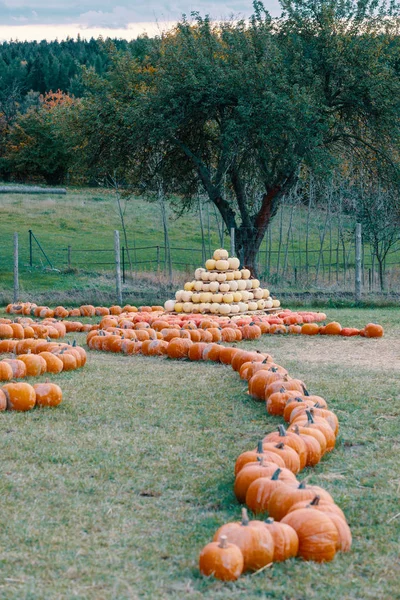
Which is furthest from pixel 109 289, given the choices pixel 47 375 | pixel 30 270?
pixel 47 375

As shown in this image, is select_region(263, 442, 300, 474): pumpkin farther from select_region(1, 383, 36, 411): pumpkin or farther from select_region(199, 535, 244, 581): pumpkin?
select_region(1, 383, 36, 411): pumpkin

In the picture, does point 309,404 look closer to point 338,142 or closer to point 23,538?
point 23,538

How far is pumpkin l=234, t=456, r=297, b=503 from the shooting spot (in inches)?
171

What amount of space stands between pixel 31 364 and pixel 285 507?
4.75 metres

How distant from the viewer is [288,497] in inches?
158

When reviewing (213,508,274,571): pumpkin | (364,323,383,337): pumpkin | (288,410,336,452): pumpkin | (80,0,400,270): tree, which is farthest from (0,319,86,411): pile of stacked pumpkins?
(80,0,400,270): tree

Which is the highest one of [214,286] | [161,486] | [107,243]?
[107,243]

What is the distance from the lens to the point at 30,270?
26.5 metres

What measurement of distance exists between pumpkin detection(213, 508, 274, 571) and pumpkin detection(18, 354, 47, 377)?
4.97 metres

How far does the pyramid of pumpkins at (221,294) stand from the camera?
1400 centimetres

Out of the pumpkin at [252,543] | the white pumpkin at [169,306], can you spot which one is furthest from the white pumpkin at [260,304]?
the pumpkin at [252,543]

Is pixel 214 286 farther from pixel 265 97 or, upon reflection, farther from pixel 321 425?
pixel 321 425

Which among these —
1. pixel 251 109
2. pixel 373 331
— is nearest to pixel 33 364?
pixel 373 331

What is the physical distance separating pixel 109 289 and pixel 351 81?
28.0ft
